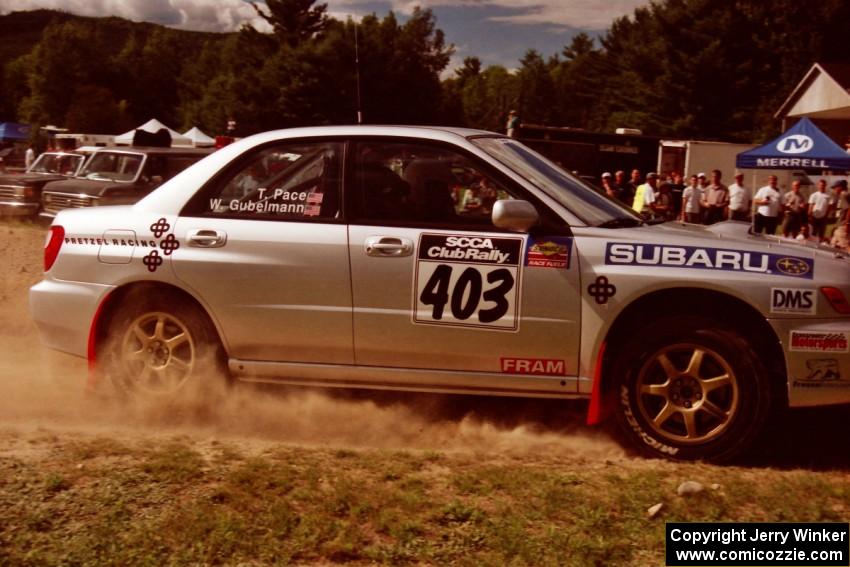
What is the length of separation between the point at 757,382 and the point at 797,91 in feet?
167

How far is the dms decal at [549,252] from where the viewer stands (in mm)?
4688

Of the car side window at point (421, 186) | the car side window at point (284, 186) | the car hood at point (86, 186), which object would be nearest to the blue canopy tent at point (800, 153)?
the car hood at point (86, 186)

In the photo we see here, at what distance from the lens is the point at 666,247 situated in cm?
465

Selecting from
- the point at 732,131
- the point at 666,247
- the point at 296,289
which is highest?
the point at 732,131

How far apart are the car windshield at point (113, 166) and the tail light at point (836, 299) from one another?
1208cm

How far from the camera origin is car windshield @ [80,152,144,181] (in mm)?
14625

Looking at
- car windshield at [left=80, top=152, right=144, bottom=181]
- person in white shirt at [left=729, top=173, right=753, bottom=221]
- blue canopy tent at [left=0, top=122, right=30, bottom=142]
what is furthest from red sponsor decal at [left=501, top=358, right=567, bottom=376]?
blue canopy tent at [left=0, top=122, right=30, bottom=142]

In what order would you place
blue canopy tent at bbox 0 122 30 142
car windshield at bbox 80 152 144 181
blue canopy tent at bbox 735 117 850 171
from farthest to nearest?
blue canopy tent at bbox 0 122 30 142
blue canopy tent at bbox 735 117 850 171
car windshield at bbox 80 152 144 181

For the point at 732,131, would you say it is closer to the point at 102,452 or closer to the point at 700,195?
the point at 700,195

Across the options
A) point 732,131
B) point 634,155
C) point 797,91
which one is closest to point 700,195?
point 634,155

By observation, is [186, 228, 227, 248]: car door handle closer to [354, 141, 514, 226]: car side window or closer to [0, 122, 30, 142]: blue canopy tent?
[354, 141, 514, 226]: car side window

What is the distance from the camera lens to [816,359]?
4434 mm

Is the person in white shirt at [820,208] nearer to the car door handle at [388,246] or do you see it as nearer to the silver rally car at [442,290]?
the silver rally car at [442,290]

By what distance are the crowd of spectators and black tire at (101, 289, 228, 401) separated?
48.2 feet
